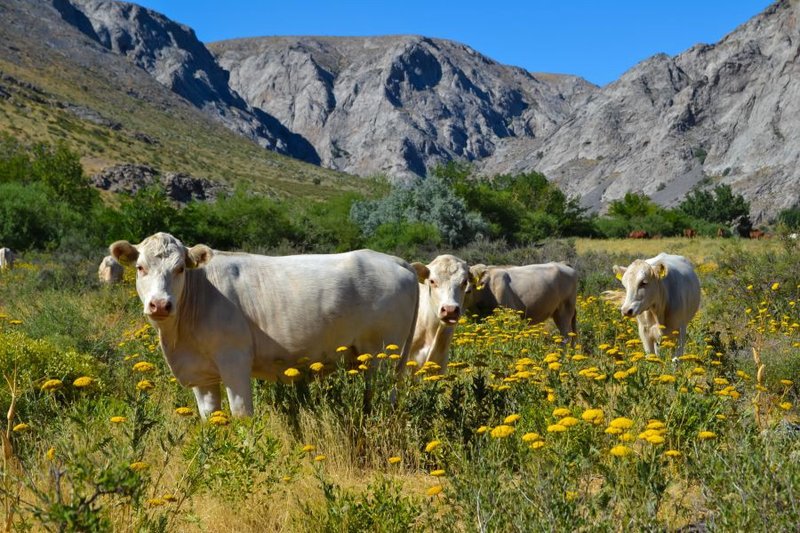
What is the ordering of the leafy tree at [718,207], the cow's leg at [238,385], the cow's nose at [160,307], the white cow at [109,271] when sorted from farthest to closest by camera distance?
the leafy tree at [718,207]
the white cow at [109,271]
the cow's leg at [238,385]
the cow's nose at [160,307]

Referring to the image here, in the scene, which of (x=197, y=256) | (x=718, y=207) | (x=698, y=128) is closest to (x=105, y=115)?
(x=718, y=207)

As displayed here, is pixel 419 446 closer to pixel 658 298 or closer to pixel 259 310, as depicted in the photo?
pixel 259 310

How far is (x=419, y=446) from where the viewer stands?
16.5 ft

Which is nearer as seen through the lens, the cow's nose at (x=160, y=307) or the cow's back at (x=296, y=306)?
→ the cow's nose at (x=160, y=307)

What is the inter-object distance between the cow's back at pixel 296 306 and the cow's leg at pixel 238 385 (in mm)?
167

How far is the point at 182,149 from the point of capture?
99.0 meters

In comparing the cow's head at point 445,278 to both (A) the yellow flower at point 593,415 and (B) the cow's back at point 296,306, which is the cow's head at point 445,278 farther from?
(A) the yellow flower at point 593,415

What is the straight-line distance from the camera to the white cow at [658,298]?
31.0ft

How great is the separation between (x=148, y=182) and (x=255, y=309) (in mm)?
65226

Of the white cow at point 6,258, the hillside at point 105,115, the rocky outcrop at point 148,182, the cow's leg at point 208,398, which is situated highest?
the hillside at point 105,115

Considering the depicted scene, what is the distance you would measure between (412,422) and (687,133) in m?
142

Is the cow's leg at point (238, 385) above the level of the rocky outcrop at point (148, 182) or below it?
below

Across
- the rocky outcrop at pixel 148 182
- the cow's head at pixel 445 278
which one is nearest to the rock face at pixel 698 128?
the rocky outcrop at pixel 148 182

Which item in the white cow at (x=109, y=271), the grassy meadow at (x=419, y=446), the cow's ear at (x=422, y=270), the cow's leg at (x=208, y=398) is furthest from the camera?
the white cow at (x=109, y=271)
